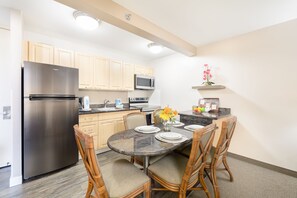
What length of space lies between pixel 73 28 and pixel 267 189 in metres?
4.04

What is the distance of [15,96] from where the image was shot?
6.03 ft

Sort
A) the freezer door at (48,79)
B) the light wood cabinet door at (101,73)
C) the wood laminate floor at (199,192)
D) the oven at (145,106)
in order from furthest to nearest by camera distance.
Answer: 1. the oven at (145,106)
2. the light wood cabinet door at (101,73)
3. the freezer door at (48,79)
4. the wood laminate floor at (199,192)

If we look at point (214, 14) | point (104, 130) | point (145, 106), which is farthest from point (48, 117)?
point (214, 14)

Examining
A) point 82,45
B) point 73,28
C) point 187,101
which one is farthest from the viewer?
point 187,101

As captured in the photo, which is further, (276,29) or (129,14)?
(276,29)

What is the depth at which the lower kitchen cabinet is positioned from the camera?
100 inches

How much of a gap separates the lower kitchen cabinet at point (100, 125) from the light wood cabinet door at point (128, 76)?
86 centimetres

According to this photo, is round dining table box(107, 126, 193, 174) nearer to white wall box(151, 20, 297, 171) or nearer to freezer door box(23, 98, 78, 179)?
freezer door box(23, 98, 78, 179)

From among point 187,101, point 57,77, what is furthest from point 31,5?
point 187,101

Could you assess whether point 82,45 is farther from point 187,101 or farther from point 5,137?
point 187,101

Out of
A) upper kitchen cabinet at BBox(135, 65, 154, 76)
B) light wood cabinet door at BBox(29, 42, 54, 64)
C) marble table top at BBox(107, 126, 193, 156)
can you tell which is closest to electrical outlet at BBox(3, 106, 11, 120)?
light wood cabinet door at BBox(29, 42, 54, 64)

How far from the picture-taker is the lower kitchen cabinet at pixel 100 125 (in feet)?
8.35

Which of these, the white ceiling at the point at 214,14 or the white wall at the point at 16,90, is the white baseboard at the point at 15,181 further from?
the white ceiling at the point at 214,14

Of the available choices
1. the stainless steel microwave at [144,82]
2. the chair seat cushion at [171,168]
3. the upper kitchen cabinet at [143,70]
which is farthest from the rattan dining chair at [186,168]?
the upper kitchen cabinet at [143,70]
